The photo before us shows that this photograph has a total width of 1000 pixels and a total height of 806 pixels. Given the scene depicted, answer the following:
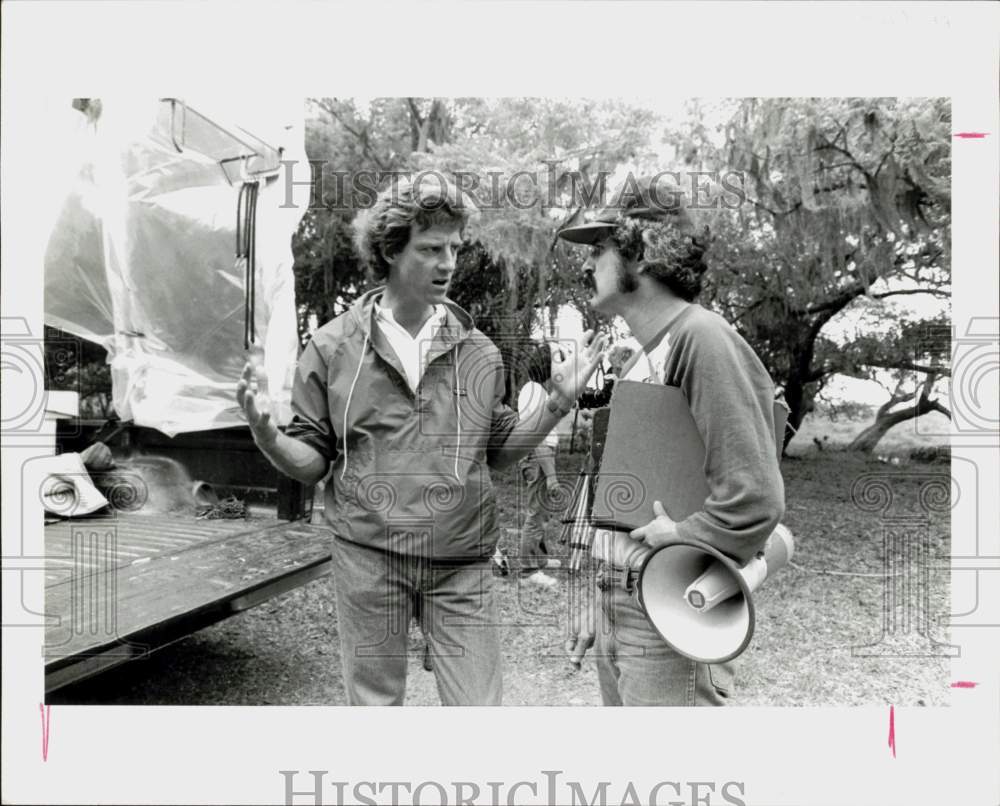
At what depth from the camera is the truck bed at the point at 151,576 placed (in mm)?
2072

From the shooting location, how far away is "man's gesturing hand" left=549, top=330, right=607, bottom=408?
67.8 inches

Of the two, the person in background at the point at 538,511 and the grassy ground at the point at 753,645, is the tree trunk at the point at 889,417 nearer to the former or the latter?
the grassy ground at the point at 753,645

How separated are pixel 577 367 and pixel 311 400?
670 mm

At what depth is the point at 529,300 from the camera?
2959 millimetres

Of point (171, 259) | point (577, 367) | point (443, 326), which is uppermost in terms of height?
point (171, 259)

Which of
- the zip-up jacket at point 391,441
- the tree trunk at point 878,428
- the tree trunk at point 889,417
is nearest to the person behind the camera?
the zip-up jacket at point 391,441

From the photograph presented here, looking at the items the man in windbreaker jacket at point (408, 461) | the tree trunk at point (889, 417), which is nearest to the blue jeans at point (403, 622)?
the man in windbreaker jacket at point (408, 461)

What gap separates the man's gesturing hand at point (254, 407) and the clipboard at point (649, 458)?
0.77 meters

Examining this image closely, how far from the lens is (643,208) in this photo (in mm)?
1664

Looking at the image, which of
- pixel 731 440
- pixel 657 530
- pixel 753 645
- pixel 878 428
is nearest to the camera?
pixel 731 440

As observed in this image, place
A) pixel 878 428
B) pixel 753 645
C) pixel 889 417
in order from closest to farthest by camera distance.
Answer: pixel 889 417 → pixel 878 428 → pixel 753 645

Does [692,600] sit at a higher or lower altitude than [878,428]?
lower

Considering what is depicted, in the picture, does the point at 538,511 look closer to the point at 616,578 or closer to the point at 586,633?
the point at 586,633

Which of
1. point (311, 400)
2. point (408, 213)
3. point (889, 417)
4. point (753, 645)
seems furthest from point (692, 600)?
point (753, 645)
